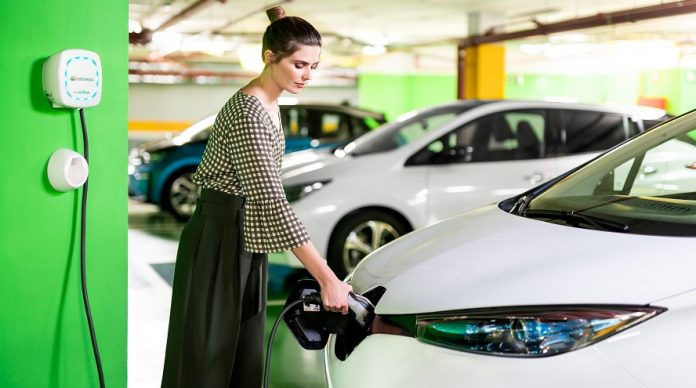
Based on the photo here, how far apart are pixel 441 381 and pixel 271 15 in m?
1.23

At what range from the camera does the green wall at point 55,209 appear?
94.8 inches

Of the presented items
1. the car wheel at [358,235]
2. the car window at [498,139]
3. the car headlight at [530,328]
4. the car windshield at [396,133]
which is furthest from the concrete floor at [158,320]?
the car headlight at [530,328]

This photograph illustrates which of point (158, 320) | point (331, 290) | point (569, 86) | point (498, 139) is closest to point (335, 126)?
point (498, 139)

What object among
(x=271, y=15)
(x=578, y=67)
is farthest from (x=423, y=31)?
(x=271, y=15)

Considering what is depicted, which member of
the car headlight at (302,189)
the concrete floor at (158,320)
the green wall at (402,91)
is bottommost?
the concrete floor at (158,320)

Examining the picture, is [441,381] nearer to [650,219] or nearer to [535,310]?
[535,310]

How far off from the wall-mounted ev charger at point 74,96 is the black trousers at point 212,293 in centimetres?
30

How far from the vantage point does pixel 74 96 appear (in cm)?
242

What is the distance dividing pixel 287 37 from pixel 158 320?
10.3 feet

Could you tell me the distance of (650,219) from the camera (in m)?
2.26

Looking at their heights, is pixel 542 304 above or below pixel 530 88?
below

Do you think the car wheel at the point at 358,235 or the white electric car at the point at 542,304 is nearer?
the white electric car at the point at 542,304

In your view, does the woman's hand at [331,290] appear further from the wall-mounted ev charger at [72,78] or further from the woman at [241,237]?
the wall-mounted ev charger at [72,78]

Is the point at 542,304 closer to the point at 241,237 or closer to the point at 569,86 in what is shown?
the point at 241,237
